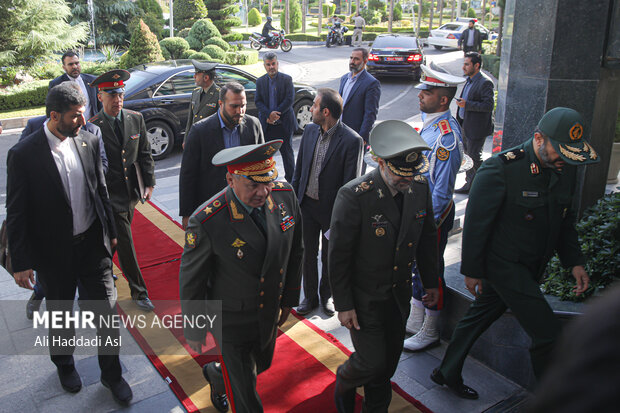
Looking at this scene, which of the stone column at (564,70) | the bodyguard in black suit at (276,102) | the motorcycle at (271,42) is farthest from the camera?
the motorcycle at (271,42)

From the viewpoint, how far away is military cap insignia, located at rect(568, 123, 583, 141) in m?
3.20

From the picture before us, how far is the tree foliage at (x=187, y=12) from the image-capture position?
28.8 metres

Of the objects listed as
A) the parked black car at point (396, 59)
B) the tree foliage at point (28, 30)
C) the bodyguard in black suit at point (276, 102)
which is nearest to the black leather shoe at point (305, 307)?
the bodyguard in black suit at point (276, 102)

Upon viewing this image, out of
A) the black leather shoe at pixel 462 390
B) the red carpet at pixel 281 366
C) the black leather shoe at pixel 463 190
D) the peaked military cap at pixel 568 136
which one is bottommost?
the red carpet at pixel 281 366

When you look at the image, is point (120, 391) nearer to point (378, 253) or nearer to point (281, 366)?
point (281, 366)

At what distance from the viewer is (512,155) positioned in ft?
11.3

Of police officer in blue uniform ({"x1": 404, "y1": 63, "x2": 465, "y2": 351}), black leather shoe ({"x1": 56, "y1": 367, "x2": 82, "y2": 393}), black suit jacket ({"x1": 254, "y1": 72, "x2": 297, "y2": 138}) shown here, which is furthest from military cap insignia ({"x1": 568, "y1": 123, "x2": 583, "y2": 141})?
A: black suit jacket ({"x1": 254, "y1": 72, "x2": 297, "y2": 138})

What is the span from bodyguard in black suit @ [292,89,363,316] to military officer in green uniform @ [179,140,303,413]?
5.49 feet

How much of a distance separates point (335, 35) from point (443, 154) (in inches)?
1303

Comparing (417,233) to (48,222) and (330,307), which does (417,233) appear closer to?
(330,307)

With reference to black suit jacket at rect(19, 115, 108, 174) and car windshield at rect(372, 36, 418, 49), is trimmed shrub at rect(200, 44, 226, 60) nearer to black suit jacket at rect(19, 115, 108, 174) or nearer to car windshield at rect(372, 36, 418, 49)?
car windshield at rect(372, 36, 418, 49)

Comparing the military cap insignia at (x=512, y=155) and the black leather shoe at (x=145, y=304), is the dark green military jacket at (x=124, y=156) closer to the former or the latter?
the black leather shoe at (x=145, y=304)

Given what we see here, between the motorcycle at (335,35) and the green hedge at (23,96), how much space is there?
22971mm

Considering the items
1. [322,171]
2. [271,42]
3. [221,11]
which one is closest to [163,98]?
[322,171]
